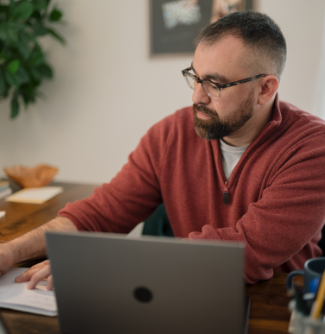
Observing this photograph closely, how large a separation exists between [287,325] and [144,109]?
205cm

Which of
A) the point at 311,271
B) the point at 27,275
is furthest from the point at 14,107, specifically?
the point at 311,271

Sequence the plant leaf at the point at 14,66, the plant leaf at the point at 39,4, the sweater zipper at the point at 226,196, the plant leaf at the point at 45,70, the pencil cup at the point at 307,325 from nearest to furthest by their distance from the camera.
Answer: the pencil cup at the point at 307,325 → the sweater zipper at the point at 226,196 → the plant leaf at the point at 14,66 → the plant leaf at the point at 39,4 → the plant leaf at the point at 45,70

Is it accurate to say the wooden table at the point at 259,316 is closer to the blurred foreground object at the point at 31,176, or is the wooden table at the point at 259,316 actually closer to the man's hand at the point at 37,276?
the man's hand at the point at 37,276

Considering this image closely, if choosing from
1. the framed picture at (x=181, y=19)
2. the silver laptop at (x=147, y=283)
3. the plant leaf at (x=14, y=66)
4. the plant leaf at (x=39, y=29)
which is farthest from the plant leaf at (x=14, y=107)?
the silver laptop at (x=147, y=283)

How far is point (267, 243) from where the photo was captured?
920 millimetres

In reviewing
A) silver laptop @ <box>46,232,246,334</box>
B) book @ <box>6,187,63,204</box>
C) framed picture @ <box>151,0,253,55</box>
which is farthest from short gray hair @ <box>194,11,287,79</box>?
framed picture @ <box>151,0,253,55</box>

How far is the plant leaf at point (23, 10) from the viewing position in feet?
7.09

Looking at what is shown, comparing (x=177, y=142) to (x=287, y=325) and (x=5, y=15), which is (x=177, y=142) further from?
(x=5, y=15)

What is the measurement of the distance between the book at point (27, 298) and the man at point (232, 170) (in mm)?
26

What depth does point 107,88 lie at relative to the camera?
8.64 ft

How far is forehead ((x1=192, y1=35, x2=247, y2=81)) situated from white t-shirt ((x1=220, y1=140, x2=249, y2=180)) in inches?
9.6

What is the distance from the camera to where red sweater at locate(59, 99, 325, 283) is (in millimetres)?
939

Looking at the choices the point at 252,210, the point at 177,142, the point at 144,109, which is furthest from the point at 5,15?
the point at 252,210

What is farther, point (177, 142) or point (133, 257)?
point (177, 142)
